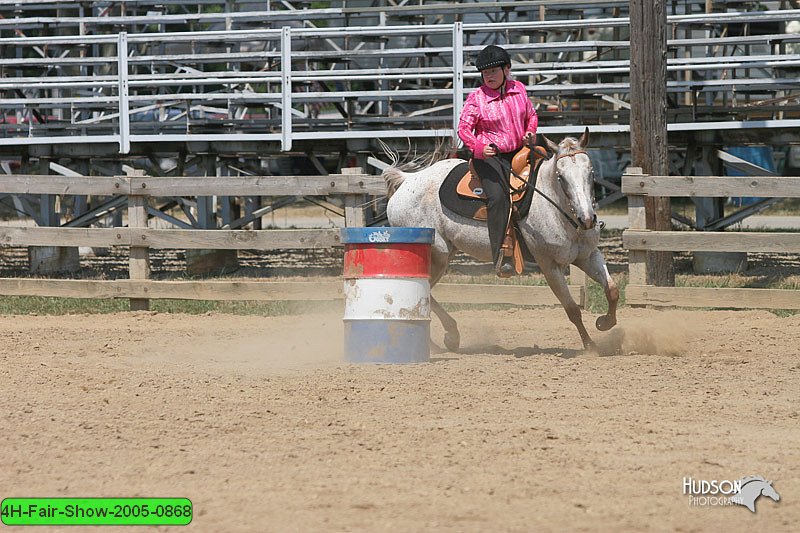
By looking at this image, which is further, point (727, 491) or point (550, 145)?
point (550, 145)

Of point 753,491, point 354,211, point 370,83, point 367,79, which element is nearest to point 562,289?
point 354,211

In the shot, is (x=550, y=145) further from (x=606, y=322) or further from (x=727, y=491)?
(x=727, y=491)

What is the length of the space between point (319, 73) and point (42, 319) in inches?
224

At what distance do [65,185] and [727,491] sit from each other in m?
9.58

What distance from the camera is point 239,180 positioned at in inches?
482

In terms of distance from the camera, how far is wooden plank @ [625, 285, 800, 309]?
36.1 feet

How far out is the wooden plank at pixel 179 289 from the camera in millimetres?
11906

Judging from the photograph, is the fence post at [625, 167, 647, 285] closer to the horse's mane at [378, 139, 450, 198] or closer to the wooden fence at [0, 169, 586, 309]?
the wooden fence at [0, 169, 586, 309]

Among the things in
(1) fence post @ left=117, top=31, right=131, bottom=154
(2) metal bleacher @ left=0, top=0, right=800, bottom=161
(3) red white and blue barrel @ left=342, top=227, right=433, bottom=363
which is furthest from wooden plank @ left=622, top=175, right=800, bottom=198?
(1) fence post @ left=117, top=31, right=131, bottom=154

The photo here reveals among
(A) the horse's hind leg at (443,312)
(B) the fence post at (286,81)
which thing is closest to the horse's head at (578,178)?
(A) the horse's hind leg at (443,312)

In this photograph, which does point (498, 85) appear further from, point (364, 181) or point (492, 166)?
point (364, 181)

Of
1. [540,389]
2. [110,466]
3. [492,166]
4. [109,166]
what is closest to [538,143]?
[492,166]

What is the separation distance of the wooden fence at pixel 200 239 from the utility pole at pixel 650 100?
147 centimetres

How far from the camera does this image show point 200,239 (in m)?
12.3
